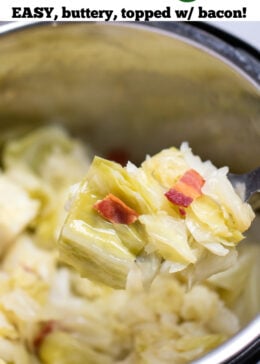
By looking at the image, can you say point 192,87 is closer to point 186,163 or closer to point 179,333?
point 186,163

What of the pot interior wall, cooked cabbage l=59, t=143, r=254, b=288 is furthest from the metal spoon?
the pot interior wall

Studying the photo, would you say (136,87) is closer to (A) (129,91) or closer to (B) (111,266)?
(A) (129,91)

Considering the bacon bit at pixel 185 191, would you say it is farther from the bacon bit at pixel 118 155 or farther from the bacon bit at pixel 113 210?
the bacon bit at pixel 118 155

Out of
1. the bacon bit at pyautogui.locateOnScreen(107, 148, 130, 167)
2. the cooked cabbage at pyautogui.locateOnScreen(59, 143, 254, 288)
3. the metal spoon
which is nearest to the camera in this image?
the cooked cabbage at pyautogui.locateOnScreen(59, 143, 254, 288)

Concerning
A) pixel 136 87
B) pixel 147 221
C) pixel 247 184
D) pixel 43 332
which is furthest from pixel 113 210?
pixel 136 87

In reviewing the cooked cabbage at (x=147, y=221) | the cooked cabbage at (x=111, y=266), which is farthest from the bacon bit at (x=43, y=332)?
the cooked cabbage at (x=147, y=221)

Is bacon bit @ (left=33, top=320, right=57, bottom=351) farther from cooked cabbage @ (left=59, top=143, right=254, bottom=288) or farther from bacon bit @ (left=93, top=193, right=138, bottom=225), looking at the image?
bacon bit @ (left=93, top=193, right=138, bottom=225)
